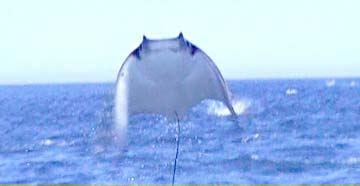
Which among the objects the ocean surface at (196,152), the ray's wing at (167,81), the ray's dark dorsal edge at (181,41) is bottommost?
the ocean surface at (196,152)

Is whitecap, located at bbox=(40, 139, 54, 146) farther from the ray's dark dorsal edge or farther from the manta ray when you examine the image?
the ray's dark dorsal edge

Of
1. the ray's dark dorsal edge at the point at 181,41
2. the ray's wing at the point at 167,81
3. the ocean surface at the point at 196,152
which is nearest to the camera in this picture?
the ray's dark dorsal edge at the point at 181,41

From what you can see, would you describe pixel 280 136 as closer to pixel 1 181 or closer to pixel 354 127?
pixel 354 127

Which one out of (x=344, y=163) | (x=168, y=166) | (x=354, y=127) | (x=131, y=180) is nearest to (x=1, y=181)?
(x=131, y=180)

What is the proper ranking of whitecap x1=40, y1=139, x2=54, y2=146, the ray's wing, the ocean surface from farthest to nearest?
1. whitecap x1=40, y1=139, x2=54, y2=146
2. the ocean surface
3. the ray's wing

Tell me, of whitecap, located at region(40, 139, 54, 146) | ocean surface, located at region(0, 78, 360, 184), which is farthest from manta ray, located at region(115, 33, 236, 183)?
whitecap, located at region(40, 139, 54, 146)

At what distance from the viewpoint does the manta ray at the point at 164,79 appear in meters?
8.66

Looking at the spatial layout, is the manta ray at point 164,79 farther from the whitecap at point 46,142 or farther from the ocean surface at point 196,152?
the whitecap at point 46,142

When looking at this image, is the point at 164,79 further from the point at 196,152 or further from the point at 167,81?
the point at 196,152

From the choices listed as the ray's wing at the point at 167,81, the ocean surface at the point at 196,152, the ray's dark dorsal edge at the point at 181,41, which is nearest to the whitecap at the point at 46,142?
the ocean surface at the point at 196,152

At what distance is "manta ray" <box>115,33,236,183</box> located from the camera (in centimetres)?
866

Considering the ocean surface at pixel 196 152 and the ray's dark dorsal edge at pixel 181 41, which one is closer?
the ray's dark dorsal edge at pixel 181 41

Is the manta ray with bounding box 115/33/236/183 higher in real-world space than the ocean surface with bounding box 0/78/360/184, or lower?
higher

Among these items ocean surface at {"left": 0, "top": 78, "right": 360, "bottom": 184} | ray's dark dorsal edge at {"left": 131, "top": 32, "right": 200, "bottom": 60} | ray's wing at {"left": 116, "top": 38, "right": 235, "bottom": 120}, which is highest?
ray's dark dorsal edge at {"left": 131, "top": 32, "right": 200, "bottom": 60}
